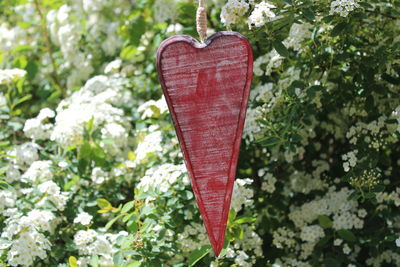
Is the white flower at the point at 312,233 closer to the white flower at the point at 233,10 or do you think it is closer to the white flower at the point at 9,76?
the white flower at the point at 233,10

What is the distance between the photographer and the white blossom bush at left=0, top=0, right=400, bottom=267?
1.98 meters

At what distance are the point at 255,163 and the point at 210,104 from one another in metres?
1.27

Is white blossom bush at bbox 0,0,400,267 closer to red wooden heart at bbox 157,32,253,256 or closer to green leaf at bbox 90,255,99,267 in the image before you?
green leaf at bbox 90,255,99,267

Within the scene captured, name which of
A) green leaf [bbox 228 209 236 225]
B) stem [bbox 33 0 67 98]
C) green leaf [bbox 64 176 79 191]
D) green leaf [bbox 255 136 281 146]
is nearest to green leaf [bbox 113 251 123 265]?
green leaf [bbox 228 209 236 225]

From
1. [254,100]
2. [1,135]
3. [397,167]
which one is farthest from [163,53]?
[397,167]

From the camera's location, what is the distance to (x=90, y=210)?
7.54ft

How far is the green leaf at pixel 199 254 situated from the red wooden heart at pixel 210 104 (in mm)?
401

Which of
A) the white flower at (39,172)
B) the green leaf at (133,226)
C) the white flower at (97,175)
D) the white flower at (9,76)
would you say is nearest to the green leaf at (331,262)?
the green leaf at (133,226)

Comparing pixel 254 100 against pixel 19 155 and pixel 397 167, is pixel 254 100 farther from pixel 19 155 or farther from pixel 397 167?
pixel 19 155

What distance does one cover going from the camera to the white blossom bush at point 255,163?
1.98 metres

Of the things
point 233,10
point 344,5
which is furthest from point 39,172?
point 344,5

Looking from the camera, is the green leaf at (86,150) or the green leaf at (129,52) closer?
the green leaf at (86,150)

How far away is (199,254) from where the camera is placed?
192 cm

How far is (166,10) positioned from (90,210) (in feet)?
3.50
